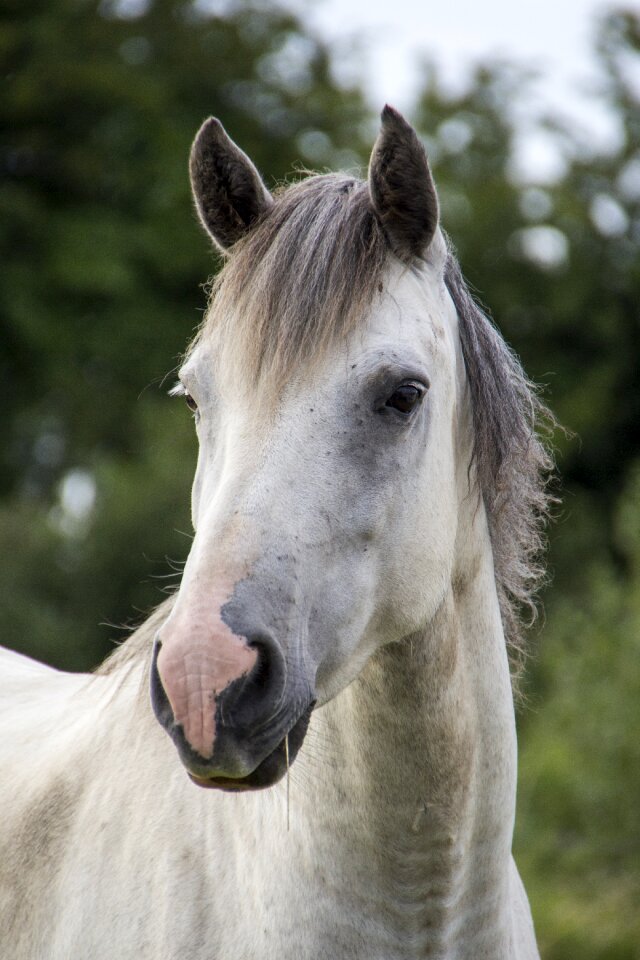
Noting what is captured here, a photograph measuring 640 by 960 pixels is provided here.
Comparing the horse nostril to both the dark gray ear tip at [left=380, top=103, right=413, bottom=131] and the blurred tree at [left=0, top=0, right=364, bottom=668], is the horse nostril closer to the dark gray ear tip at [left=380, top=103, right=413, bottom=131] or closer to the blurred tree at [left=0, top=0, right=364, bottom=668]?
the dark gray ear tip at [left=380, top=103, right=413, bottom=131]

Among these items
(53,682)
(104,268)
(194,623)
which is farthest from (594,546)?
(194,623)

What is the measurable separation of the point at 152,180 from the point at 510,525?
19787 millimetres

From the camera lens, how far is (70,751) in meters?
3.28

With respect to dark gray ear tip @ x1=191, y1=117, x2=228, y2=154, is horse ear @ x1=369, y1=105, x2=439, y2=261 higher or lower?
lower

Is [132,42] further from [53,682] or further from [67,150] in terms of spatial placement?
[53,682]

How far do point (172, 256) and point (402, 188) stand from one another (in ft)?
61.5

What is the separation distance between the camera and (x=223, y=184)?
9.50 feet

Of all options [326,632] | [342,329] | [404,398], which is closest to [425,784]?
[326,632]

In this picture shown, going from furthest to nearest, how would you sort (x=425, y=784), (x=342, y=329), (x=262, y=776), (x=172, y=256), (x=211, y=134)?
(x=172, y=256), (x=211, y=134), (x=425, y=784), (x=342, y=329), (x=262, y=776)

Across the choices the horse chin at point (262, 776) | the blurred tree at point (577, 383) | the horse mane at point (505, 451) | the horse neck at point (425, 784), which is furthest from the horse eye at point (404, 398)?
the blurred tree at point (577, 383)

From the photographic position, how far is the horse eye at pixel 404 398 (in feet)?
8.35

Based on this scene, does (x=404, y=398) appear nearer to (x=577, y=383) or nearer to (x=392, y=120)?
(x=392, y=120)

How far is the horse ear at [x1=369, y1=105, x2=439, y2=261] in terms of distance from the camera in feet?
8.71

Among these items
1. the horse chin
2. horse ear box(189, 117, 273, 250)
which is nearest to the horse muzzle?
the horse chin
